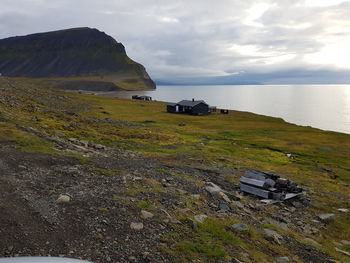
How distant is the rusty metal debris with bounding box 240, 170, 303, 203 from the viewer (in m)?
19.2

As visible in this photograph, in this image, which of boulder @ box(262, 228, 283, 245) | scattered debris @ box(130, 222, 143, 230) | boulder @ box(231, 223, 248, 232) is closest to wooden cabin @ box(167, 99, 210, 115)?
boulder @ box(262, 228, 283, 245)

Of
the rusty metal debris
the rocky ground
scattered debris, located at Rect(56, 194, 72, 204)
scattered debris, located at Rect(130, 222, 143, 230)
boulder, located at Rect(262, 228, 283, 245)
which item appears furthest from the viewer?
the rusty metal debris

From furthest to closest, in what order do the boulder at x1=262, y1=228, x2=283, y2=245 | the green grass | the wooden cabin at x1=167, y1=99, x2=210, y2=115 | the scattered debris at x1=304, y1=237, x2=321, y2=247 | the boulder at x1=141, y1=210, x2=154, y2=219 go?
1. the wooden cabin at x1=167, y1=99, x2=210, y2=115
2. the scattered debris at x1=304, y1=237, x2=321, y2=247
3. the boulder at x1=262, y1=228, x2=283, y2=245
4. the green grass
5. the boulder at x1=141, y1=210, x2=154, y2=219

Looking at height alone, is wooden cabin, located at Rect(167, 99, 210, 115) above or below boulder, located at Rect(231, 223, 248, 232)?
above

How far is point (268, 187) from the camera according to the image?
1978 centimetres

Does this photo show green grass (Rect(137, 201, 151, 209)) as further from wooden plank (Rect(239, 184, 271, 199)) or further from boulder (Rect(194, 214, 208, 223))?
wooden plank (Rect(239, 184, 271, 199))

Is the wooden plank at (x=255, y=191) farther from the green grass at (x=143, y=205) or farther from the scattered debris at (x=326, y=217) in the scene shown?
the green grass at (x=143, y=205)

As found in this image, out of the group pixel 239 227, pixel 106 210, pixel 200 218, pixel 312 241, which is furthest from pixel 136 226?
pixel 312 241

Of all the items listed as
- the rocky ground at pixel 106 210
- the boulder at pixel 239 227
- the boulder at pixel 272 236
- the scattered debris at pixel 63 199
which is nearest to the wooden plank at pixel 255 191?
the rocky ground at pixel 106 210

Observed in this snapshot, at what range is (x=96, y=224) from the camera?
409 inches

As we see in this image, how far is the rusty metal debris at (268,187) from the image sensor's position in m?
19.2

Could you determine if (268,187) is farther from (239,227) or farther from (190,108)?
(190,108)

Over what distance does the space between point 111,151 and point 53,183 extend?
12.4m

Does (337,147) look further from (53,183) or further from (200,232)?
(53,183)
